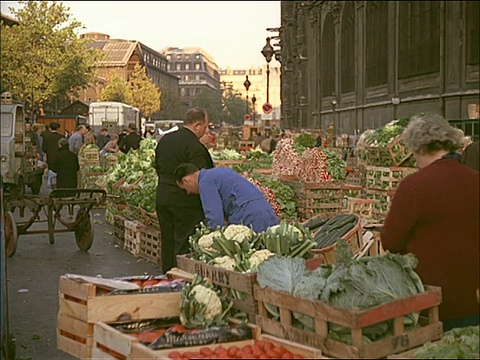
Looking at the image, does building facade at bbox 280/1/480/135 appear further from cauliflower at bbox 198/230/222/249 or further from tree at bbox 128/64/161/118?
tree at bbox 128/64/161/118

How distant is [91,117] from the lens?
4831 centimetres

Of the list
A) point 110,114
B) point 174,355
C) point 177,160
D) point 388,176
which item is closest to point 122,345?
point 174,355

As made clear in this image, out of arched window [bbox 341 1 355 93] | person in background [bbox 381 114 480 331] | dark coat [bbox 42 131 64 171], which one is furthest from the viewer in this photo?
arched window [bbox 341 1 355 93]

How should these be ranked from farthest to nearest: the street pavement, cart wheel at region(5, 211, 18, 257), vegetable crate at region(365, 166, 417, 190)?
vegetable crate at region(365, 166, 417, 190)
cart wheel at region(5, 211, 18, 257)
the street pavement

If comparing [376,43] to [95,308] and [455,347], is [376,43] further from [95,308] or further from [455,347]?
[455,347]

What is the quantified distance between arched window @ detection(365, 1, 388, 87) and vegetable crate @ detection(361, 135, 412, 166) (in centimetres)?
2689

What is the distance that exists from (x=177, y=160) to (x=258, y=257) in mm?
3790

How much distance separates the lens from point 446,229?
15.4ft

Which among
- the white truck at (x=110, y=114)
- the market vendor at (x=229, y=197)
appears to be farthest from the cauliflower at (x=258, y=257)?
the white truck at (x=110, y=114)

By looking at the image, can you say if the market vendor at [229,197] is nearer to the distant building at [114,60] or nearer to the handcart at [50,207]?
the handcart at [50,207]

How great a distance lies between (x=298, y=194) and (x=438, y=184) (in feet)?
24.6

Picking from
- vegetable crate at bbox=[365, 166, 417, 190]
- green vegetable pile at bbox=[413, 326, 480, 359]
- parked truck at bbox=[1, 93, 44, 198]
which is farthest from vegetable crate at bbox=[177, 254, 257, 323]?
parked truck at bbox=[1, 93, 44, 198]

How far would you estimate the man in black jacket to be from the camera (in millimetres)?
8945

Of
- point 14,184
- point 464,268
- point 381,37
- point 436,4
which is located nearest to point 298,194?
point 464,268
